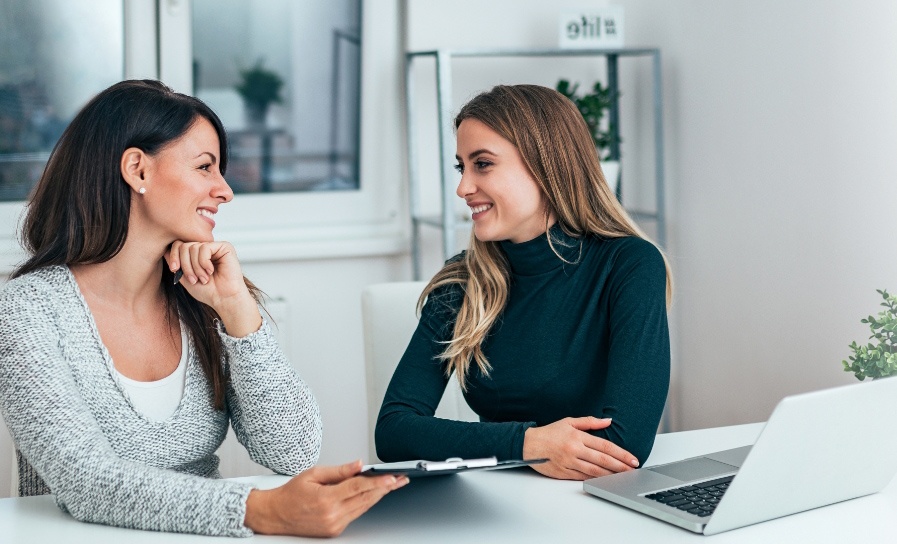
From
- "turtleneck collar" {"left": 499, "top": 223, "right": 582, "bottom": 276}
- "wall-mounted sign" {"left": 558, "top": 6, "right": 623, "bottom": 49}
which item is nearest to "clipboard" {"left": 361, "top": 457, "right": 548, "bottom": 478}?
"turtleneck collar" {"left": 499, "top": 223, "right": 582, "bottom": 276}

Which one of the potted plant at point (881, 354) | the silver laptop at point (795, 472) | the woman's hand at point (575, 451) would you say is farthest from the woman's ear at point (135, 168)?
the potted plant at point (881, 354)

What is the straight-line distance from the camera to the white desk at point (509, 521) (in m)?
1.08

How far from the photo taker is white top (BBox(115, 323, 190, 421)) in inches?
55.5

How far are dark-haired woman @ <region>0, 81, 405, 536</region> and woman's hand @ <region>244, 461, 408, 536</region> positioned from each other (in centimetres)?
29

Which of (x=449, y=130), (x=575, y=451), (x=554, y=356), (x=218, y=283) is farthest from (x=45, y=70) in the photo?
(x=575, y=451)

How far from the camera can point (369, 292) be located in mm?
1869

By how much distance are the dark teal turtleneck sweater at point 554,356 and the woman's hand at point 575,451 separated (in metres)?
0.04

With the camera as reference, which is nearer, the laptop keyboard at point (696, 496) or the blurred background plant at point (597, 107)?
the laptop keyboard at point (696, 496)

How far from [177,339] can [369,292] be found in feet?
1.45

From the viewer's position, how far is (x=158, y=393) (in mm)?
1442

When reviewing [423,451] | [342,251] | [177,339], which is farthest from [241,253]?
[423,451]

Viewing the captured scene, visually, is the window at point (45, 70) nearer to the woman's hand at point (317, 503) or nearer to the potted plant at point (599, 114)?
the potted plant at point (599, 114)

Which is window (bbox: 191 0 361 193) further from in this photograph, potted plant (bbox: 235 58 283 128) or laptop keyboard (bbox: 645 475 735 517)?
laptop keyboard (bbox: 645 475 735 517)

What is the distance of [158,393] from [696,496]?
764 millimetres
